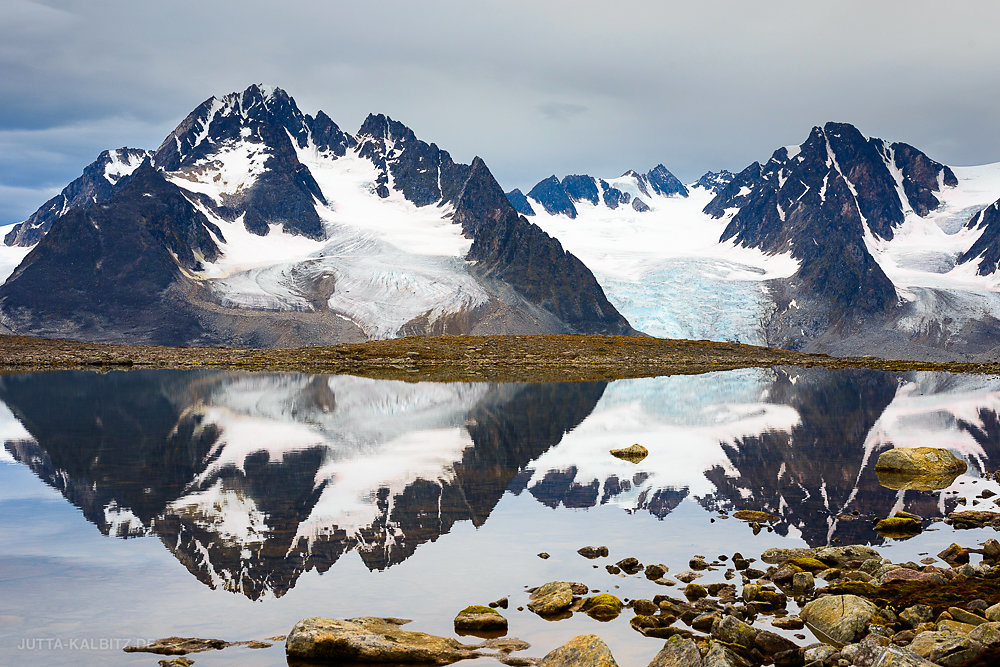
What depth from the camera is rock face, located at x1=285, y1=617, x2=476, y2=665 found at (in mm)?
13922

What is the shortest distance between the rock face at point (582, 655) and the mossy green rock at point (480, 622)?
Answer: 213 centimetres

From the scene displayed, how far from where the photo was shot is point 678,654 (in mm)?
13211

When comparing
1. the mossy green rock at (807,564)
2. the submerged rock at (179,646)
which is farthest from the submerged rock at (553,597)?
the submerged rock at (179,646)

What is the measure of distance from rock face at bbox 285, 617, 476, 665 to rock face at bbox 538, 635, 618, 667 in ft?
5.48

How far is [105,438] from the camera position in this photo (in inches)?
1585

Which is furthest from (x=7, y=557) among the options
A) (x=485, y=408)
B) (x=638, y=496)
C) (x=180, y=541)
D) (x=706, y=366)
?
(x=706, y=366)

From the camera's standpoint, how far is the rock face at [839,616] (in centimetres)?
1473

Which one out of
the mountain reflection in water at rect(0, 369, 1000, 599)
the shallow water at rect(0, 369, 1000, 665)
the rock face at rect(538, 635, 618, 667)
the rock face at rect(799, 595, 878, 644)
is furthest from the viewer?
the mountain reflection in water at rect(0, 369, 1000, 599)

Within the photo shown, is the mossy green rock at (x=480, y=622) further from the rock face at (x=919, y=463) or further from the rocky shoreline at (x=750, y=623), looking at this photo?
the rock face at (x=919, y=463)

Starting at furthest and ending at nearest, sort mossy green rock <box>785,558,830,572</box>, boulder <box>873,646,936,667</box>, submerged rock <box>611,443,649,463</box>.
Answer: submerged rock <box>611,443,649,463</box>, mossy green rock <box>785,558,830,572</box>, boulder <box>873,646,936,667</box>

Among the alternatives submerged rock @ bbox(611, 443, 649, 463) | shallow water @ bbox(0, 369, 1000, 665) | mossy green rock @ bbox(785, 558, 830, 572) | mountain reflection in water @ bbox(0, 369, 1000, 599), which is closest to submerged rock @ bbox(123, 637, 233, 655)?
shallow water @ bbox(0, 369, 1000, 665)

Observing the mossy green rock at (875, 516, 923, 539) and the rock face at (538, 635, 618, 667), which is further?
the mossy green rock at (875, 516, 923, 539)

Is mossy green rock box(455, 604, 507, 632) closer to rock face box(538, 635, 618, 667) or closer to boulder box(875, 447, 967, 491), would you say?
rock face box(538, 635, 618, 667)

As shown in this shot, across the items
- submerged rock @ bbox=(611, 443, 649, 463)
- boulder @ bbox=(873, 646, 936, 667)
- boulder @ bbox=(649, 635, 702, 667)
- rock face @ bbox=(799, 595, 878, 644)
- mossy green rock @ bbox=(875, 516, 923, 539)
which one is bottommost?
mossy green rock @ bbox=(875, 516, 923, 539)
